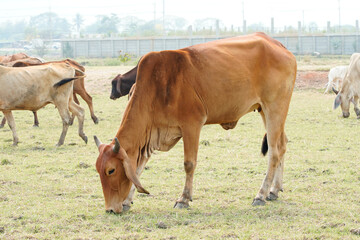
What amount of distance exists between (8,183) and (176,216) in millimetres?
2955

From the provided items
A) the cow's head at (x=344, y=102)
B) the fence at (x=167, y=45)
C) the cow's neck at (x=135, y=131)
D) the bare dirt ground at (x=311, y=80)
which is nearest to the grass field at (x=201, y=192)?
the cow's neck at (x=135, y=131)

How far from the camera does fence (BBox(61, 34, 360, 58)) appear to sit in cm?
4262

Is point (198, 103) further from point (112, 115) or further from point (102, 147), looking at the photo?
point (112, 115)

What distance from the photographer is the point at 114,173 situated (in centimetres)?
606

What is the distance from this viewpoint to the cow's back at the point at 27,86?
1125cm

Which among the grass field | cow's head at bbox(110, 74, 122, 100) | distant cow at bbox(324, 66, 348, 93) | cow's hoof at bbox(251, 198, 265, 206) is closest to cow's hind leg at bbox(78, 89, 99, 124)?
cow's head at bbox(110, 74, 122, 100)

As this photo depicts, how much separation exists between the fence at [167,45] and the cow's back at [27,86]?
30.4 metres

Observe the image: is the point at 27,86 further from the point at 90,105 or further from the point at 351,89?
the point at 351,89

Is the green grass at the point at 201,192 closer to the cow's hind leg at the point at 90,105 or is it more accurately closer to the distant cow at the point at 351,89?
the cow's hind leg at the point at 90,105

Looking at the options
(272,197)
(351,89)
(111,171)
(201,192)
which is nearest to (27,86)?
(201,192)

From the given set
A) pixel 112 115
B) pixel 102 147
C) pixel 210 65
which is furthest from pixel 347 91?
pixel 102 147

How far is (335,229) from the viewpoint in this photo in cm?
559

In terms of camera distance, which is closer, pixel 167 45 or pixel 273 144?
pixel 273 144

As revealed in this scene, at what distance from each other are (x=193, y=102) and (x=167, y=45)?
134ft
